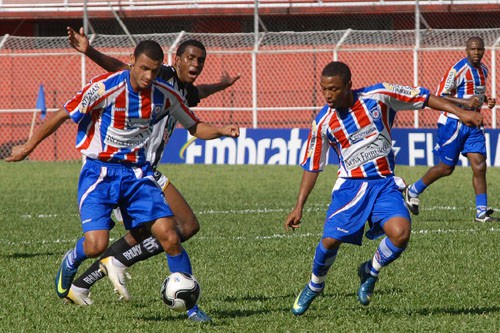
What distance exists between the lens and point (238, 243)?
1126cm

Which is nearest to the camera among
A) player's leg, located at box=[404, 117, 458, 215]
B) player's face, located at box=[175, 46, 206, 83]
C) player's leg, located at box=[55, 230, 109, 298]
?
player's leg, located at box=[55, 230, 109, 298]

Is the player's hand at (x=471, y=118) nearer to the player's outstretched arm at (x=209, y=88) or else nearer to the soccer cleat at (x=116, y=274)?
the player's outstretched arm at (x=209, y=88)

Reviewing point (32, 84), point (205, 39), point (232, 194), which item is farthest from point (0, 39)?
point (232, 194)

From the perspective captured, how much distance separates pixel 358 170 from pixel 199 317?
1.52 meters

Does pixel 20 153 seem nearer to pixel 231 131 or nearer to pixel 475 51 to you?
pixel 231 131

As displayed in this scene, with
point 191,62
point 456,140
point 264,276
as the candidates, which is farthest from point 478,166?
point 191,62

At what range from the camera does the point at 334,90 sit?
286 inches

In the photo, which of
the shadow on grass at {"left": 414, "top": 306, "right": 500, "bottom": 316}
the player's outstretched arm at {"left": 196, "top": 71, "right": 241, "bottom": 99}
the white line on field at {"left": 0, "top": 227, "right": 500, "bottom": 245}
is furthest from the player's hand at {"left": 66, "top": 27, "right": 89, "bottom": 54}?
the white line on field at {"left": 0, "top": 227, "right": 500, "bottom": 245}

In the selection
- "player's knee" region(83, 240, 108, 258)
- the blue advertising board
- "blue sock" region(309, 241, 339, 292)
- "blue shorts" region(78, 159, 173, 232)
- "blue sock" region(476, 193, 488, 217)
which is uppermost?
"blue shorts" region(78, 159, 173, 232)

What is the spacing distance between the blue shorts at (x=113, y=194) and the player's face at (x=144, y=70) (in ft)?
1.98

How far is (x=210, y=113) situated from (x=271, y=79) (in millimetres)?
1830

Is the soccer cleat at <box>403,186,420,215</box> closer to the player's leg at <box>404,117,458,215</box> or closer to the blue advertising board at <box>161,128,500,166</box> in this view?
the player's leg at <box>404,117,458,215</box>

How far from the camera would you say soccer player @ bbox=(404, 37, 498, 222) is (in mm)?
13180

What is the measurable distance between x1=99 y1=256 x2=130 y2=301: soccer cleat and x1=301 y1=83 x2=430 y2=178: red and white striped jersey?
69.0 inches
